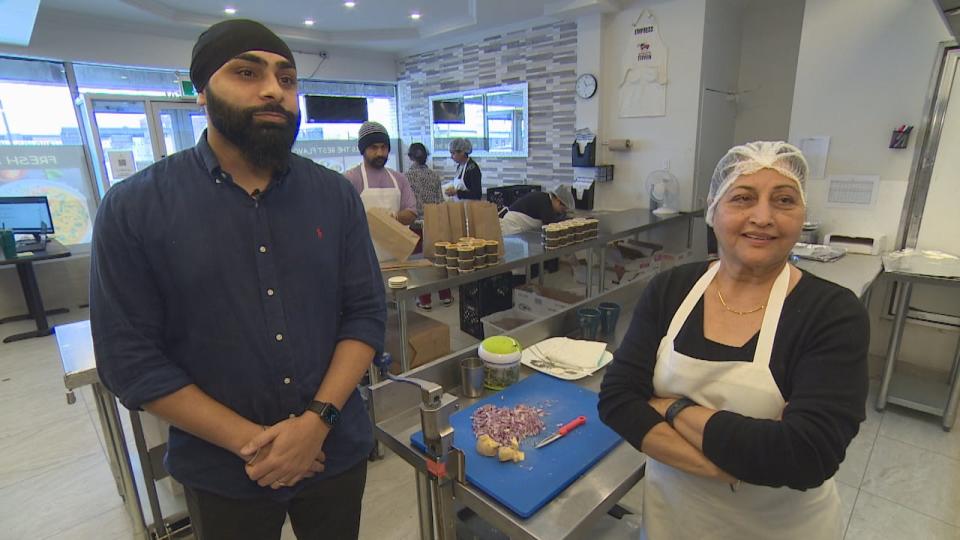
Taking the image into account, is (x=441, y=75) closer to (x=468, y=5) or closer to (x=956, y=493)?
(x=468, y=5)

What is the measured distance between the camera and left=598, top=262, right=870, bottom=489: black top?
794mm

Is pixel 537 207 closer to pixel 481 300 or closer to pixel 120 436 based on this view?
pixel 481 300

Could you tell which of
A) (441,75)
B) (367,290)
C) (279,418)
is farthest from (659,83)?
(279,418)

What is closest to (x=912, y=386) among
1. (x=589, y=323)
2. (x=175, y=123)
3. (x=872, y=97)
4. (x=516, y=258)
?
(x=872, y=97)

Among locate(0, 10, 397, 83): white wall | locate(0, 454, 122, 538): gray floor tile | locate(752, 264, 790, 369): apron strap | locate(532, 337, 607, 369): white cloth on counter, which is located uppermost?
locate(0, 10, 397, 83): white wall

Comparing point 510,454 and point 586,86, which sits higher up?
point 586,86

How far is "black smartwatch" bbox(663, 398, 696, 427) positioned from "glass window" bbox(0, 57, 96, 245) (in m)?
6.14

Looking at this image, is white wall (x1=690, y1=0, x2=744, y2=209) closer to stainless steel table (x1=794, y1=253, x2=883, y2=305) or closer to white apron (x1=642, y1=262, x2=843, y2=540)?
stainless steel table (x1=794, y1=253, x2=883, y2=305)

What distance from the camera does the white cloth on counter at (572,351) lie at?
1539 mm

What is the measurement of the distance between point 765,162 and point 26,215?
18.2 ft

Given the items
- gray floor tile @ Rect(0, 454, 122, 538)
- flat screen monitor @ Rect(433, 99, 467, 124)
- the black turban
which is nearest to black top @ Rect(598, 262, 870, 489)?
the black turban

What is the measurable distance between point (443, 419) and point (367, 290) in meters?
0.35

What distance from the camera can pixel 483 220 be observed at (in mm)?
2494

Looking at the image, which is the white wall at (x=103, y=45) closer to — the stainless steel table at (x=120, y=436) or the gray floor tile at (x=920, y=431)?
the stainless steel table at (x=120, y=436)
